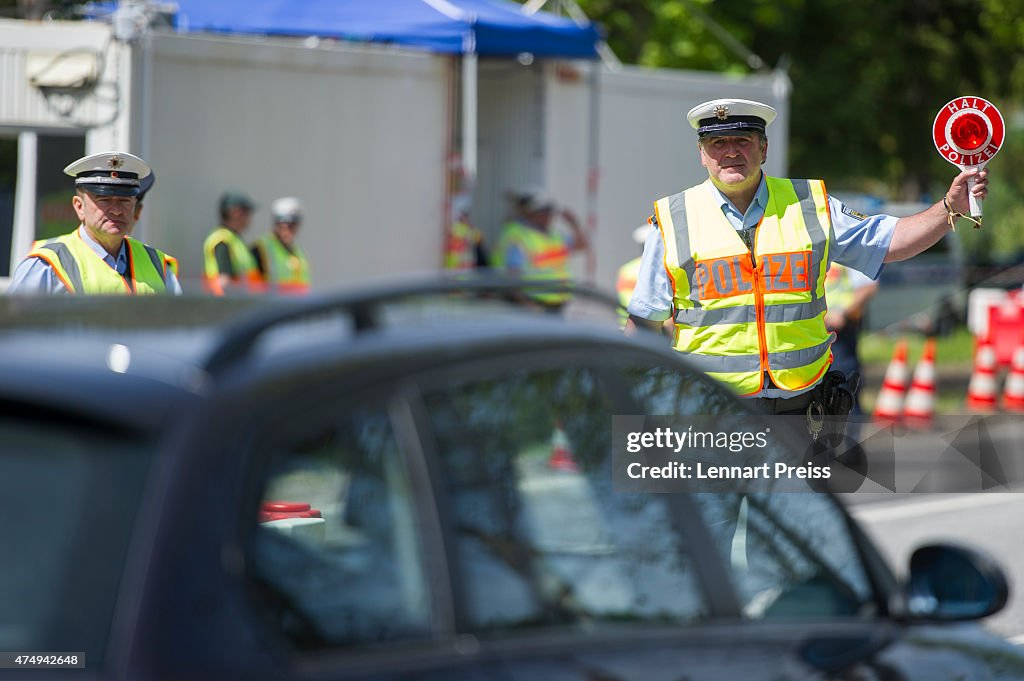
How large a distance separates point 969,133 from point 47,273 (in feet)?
10.6

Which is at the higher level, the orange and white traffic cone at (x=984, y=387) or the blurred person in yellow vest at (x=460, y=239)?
the blurred person in yellow vest at (x=460, y=239)

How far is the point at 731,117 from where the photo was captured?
5.00m

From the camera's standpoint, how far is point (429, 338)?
232 cm

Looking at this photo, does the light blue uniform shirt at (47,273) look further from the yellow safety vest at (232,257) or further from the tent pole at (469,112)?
the tent pole at (469,112)

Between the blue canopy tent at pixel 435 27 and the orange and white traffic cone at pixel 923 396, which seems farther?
the orange and white traffic cone at pixel 923 396

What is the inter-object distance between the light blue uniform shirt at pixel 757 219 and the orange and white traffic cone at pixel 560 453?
2.50 meters

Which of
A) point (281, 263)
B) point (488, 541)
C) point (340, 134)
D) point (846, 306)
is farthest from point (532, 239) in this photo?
point (488, 541)

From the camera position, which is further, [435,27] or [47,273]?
[435,27]

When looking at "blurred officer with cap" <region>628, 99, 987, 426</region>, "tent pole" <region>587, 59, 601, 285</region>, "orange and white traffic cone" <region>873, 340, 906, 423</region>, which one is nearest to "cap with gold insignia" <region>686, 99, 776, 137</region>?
"blurred officer with cap" <region>628, 99, 987, 426</region>

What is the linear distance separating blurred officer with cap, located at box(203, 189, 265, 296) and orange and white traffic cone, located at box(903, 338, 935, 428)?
20.5 feet

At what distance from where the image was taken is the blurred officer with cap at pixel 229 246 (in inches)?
431

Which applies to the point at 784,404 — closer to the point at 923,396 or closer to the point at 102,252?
the point at 102,252

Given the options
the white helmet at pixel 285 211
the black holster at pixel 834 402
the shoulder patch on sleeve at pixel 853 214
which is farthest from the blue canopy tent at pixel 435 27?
the black holster at pixel 834 402

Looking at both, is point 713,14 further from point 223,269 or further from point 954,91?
point 223,269
